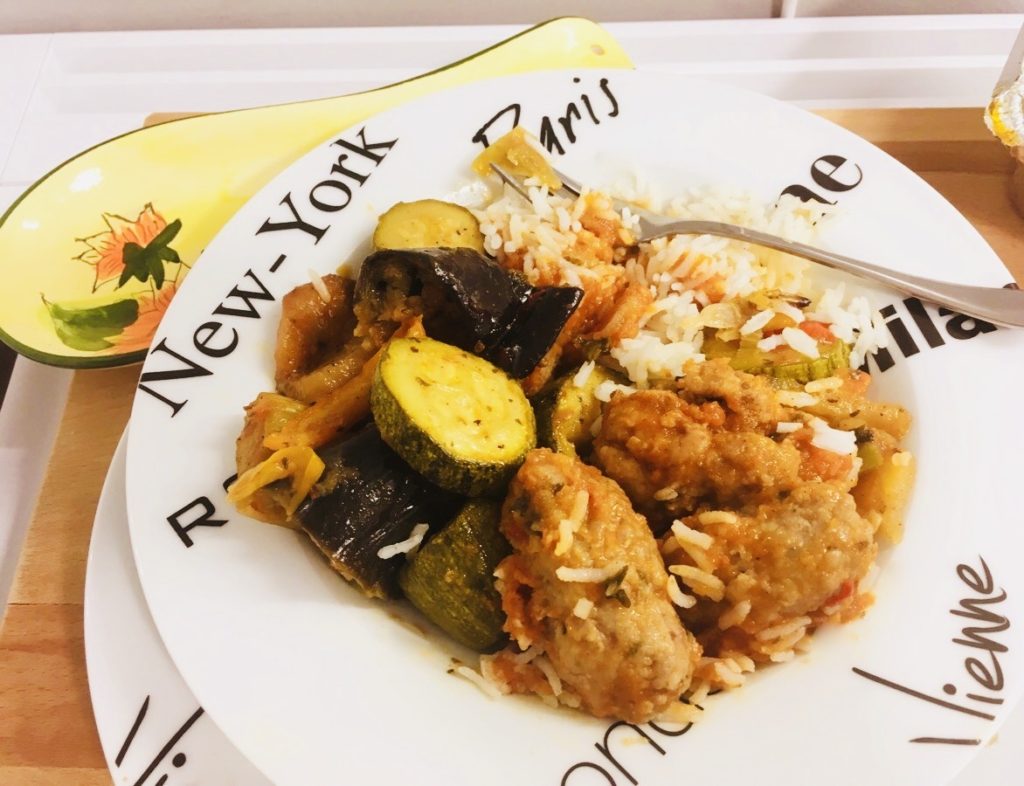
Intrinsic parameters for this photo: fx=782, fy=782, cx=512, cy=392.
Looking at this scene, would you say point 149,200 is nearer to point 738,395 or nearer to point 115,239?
point 115,239

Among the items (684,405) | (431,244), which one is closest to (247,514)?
(431,244)

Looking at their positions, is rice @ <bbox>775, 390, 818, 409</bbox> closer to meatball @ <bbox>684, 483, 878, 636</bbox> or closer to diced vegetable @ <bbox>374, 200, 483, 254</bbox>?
meatball @ <bbox>684, 483, 878, 636</bbox>

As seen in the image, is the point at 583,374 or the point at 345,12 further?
the point at 345,12

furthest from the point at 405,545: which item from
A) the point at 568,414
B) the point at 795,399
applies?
the point at 795,399

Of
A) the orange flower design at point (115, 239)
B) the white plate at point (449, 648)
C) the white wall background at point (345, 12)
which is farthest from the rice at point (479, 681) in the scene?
the white wall background at point (345, 12)

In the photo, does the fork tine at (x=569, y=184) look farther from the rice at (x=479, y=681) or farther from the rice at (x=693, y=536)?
the rice at (x=479, y=681)

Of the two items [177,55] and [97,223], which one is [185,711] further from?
[177,55]

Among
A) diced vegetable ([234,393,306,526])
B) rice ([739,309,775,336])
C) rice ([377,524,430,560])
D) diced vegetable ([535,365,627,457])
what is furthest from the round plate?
rice ([739,309,775,336])
